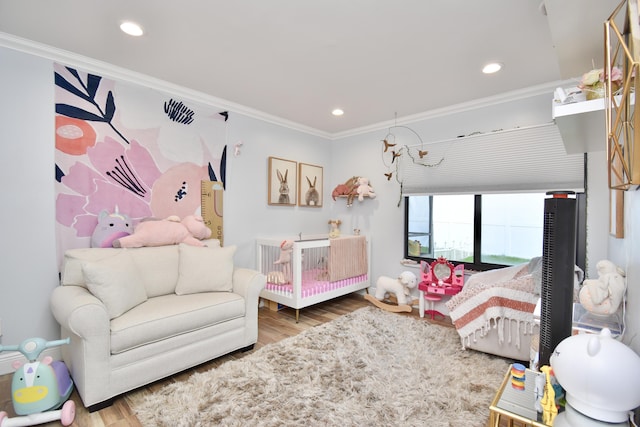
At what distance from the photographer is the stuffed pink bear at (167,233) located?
242cm

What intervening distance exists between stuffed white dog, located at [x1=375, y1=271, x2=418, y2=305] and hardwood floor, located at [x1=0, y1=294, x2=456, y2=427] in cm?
21

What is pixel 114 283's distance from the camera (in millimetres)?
1901

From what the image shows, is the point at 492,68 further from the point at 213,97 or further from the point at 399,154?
the point at 213,97

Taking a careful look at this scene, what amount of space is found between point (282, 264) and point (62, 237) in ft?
6.30

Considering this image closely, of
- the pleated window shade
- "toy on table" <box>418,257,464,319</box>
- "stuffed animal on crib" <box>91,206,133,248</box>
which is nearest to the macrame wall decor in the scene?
the pleated window shade

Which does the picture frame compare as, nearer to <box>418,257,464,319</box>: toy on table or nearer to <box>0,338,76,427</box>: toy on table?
<box>418,257,464,319</box>: toy on table

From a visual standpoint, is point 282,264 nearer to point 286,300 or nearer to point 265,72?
point 286,300

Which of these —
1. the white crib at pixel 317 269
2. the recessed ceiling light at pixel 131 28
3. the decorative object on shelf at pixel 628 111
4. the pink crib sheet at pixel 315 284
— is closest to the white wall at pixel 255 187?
the white crib at pixel 317 269

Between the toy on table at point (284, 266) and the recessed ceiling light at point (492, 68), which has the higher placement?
the recessed ceiling light at point (492, 68)

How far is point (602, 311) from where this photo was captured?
143cm

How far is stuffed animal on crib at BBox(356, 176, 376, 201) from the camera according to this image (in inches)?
154

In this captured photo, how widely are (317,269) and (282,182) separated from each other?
3.95ft

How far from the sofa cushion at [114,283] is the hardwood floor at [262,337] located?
527 millimetres

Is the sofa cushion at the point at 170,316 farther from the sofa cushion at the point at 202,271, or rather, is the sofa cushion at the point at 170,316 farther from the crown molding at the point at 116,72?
the crown molding at the point at 116,72
